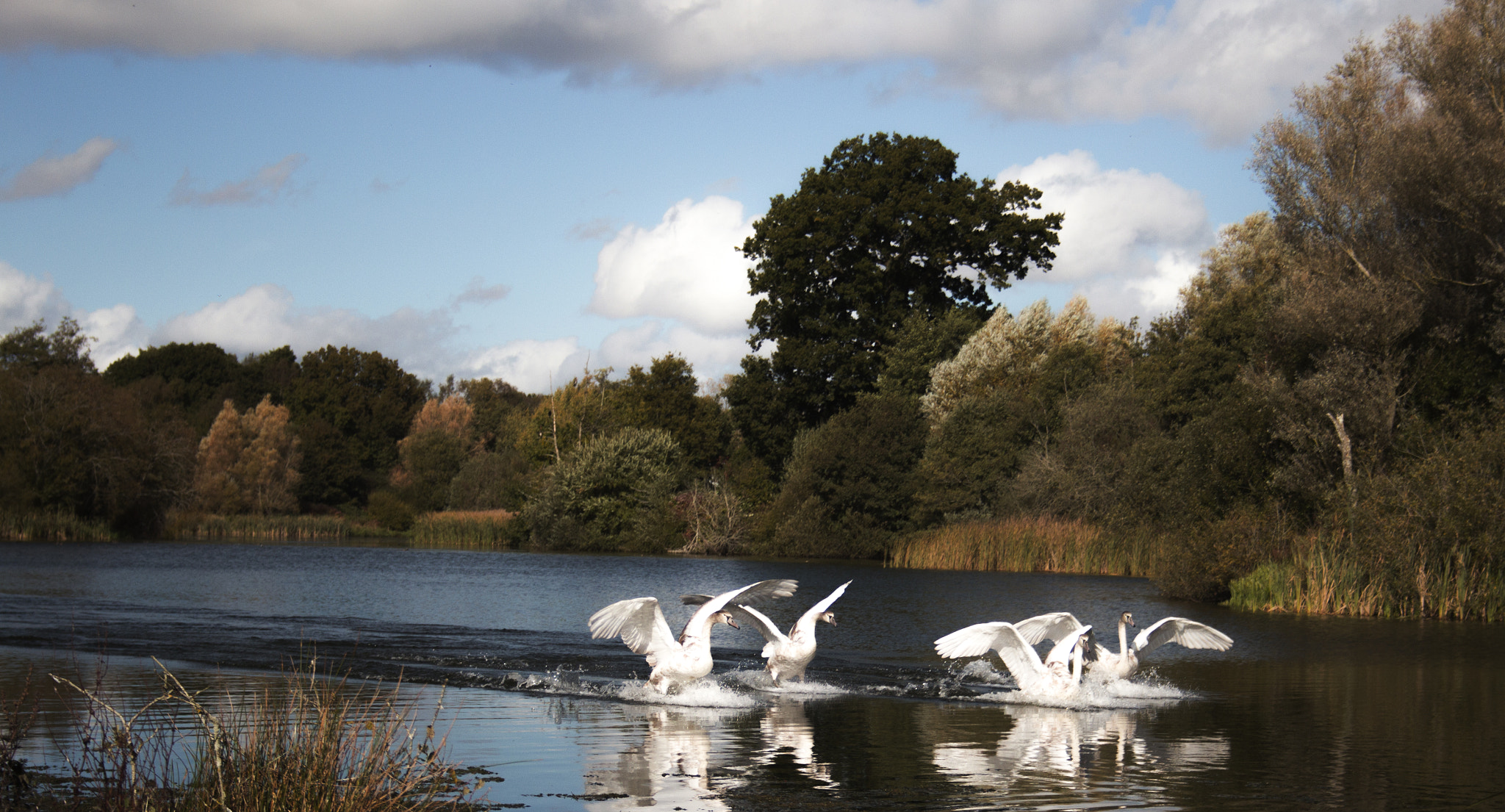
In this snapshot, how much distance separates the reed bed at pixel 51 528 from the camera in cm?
4556

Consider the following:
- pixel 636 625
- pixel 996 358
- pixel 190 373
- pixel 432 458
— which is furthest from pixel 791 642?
pixel 190 373

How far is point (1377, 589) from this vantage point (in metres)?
23.5

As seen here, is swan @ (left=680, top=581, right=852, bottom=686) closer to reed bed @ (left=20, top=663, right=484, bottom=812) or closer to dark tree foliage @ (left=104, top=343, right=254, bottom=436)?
reed bed @ (left=20, top=663, right=484, bottom=812)

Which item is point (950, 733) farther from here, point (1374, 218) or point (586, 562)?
point (586, 562)

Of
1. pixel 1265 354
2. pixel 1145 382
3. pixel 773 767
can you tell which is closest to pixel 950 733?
pixel 773 767

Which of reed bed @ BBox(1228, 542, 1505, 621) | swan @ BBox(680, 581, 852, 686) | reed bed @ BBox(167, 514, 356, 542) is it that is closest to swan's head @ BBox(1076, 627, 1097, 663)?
swan @ BBox(680, 581, 852, 686)

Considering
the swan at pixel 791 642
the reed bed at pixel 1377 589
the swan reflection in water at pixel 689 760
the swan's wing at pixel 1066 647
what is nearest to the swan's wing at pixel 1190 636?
the swan's wing at pixel 1066 647

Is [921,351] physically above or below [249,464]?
above

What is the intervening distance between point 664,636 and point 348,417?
84.2 meters

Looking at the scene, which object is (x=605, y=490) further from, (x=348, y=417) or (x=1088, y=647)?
(x=348, y=417)

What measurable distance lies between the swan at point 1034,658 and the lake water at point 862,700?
0.27 meters

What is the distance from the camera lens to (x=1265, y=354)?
33250 mm

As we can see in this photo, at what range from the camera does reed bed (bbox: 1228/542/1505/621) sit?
892 inches

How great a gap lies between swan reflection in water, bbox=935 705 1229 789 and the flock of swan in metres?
1.00
